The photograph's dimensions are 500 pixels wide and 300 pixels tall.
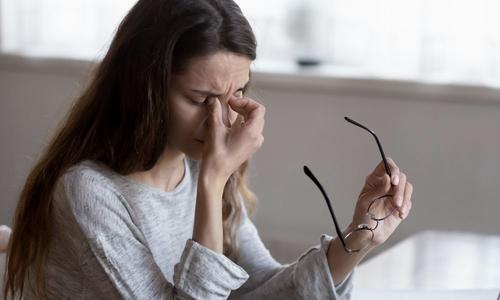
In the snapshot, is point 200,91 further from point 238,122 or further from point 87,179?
point 87,179

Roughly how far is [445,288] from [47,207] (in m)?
0.64

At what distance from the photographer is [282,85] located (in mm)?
3318

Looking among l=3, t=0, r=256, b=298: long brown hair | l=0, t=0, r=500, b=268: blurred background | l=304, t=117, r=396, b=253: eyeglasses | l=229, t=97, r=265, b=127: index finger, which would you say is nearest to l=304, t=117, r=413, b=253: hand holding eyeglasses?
l=304, t=117, r=396, b=253: eyeglasses

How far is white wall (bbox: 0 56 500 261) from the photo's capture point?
3127 millimetres

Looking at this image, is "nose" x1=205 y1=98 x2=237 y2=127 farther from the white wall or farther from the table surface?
the white wall

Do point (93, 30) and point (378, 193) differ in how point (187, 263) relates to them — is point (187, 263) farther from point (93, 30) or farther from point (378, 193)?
point (93, 30)

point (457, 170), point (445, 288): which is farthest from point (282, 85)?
point (445, 288)

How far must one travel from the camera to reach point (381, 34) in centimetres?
322

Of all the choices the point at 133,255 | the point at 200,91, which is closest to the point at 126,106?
the point at 200,91

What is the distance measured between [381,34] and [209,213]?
6.41 ft

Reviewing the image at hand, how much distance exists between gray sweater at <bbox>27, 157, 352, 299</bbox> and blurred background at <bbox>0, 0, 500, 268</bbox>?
1580 mm

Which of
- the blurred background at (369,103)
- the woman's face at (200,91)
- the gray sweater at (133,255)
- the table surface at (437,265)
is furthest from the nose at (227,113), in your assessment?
the blurred background at (369,103)

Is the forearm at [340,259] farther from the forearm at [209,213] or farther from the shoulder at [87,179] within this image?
the shoulder at [87,179]

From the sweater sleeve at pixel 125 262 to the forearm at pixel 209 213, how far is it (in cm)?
2
